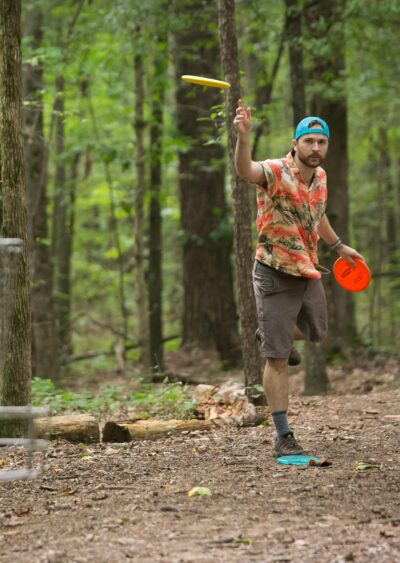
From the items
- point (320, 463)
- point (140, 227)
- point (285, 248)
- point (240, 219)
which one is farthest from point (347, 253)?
point (140, 227)

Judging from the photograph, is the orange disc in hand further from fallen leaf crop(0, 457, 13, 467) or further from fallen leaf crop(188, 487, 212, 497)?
fallen leaf crop(0, 457, 13, 467)

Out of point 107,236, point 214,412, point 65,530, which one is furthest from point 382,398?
point 107,236

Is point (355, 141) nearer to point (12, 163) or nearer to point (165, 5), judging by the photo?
point (165, 5)

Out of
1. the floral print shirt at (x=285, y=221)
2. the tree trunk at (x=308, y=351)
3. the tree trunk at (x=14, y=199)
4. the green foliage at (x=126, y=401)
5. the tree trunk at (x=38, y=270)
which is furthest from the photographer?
the tree trunk at (x=38, y=270)

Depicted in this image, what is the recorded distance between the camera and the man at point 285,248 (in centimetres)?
616

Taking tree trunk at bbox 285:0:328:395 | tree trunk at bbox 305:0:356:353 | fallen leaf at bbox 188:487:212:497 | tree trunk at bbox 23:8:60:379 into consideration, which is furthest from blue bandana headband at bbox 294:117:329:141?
tree trunk at bbox 23:8:60:379

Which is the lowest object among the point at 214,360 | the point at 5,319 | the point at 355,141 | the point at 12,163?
the point at 214,360

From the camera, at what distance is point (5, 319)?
18.4 feet

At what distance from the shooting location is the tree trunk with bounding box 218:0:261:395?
347 inches

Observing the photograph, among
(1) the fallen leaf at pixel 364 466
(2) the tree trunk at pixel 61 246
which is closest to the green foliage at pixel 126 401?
(1) the fallen leaf at pixel 364 466

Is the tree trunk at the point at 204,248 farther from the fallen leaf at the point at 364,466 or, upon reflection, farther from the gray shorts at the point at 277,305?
the fallen leaf at the point at 364,466

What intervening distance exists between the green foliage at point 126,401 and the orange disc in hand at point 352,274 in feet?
7.16

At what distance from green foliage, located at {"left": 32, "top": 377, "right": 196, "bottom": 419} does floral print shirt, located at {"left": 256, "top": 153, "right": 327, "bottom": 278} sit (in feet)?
8.67

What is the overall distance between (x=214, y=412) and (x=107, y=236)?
1691cm
